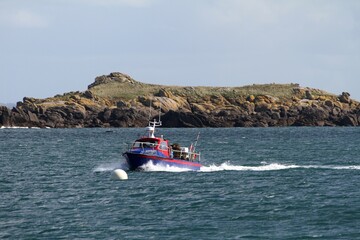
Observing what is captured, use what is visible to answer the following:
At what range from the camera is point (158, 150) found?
2502 inches

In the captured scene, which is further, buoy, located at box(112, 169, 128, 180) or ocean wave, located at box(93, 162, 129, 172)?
ocean wave, located at box(93, 162, 129, 172)

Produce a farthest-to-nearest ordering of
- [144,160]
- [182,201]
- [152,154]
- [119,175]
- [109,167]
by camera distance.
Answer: [109,167] < [144,160] < [152,154] < [119,175] < [182,201]

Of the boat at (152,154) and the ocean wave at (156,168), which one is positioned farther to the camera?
the ocean wave at (156,168)

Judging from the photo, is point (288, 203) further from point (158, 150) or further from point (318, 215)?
point (158, 150)

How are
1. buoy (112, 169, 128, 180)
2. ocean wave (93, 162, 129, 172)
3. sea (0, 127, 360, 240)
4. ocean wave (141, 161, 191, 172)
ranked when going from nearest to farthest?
sea (0, 127, 360, 240), buoy (112, 169, 128, 180), ocean wave (141, 161, 191, 172), ocean wave (93, 162, 129, 172)

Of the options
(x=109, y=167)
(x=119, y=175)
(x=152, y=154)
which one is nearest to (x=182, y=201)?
(x=119, y=175)

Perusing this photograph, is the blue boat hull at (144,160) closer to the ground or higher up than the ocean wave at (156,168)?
higher up

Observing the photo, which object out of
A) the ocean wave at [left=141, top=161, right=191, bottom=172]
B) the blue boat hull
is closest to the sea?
the ocean wave at [left=141, top=161, right=191, bottom=172]

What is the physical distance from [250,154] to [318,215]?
52643 millimetres

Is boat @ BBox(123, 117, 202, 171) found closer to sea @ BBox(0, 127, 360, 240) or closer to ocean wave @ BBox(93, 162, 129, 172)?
sea @ BBox(0, 127, 360, 240)

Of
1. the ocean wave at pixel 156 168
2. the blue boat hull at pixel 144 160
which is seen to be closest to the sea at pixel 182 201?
the ocean wave at pixel 156 168

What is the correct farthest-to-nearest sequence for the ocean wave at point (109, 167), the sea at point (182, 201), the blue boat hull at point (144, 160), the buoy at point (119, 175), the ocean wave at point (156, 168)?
1. the ocean wave at point (109, 167)
2. the ocean wave at point (156, 168)
3. the blue boat hull at point (144, 160)
4. the buoy at point (119, 175)
5. the sea at point (182, 201)

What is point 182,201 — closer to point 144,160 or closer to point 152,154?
point 152,154

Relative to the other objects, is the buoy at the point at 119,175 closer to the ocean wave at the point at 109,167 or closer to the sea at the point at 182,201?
the sea at the point at 182,201
